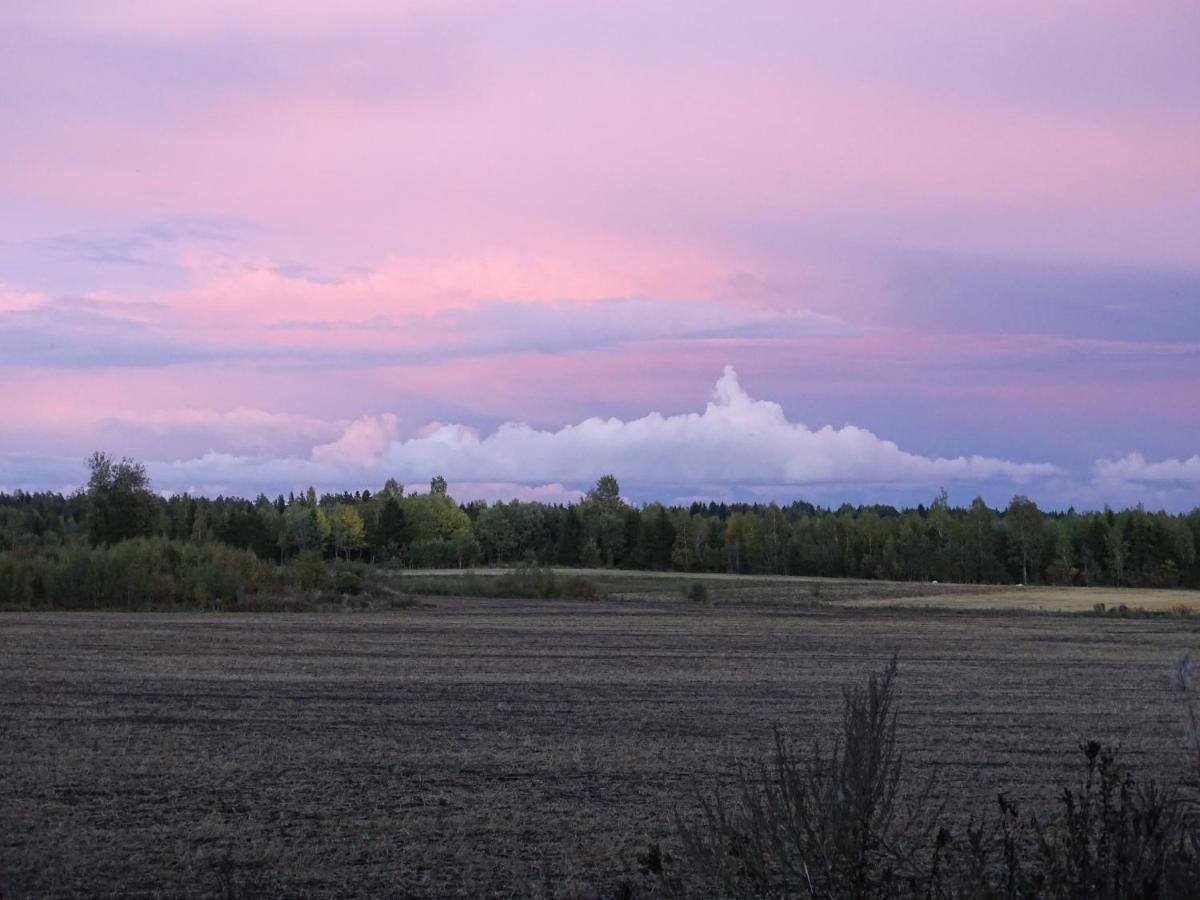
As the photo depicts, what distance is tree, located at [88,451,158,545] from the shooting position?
8906cm

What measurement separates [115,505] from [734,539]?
81.3 metres

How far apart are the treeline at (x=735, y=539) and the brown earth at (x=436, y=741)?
86923 millimetres

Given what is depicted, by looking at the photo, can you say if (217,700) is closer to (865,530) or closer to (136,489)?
(136,489)

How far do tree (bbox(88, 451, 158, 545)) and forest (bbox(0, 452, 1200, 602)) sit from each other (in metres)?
26.3

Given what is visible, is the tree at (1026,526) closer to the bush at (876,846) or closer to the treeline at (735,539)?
the treeline at (735,539)

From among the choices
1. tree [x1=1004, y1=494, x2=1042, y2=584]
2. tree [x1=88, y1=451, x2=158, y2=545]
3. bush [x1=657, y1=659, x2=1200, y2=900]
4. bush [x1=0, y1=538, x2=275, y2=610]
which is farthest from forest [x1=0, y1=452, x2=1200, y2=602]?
bush [x1=657, y1=659, x2=1200, y2=900]

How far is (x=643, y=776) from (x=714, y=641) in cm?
2857

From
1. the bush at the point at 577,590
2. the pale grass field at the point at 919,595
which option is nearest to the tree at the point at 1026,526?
the pale grass field at the point at 919,595

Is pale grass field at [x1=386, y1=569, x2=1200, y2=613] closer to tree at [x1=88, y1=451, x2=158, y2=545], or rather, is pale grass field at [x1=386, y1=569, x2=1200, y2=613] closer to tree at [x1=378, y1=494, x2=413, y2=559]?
tree at [x1=88, y1=451, x2=158, y2=545]

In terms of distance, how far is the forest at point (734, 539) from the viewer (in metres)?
130

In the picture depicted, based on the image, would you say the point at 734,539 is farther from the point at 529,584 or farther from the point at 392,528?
the point at 529,584

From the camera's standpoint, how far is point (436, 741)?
18.7 metres

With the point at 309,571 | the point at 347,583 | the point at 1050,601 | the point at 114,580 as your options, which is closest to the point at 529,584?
the point at 347,583

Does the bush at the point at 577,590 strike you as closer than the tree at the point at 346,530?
Yes
